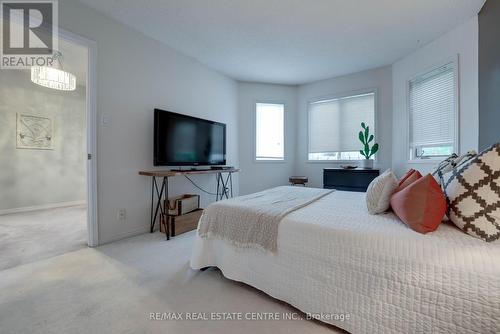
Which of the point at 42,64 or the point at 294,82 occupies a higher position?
the point at 294,82

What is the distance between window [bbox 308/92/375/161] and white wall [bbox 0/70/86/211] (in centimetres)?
486

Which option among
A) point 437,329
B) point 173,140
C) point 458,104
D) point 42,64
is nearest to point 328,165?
point 458,104

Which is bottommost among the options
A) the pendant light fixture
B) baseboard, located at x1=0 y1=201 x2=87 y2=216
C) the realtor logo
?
baseboard, located at x1=0 y1=201 x2=87 y2=216

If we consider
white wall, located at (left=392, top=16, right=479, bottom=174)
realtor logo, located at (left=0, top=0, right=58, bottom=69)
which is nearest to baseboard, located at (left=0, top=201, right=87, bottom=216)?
realtor logo, located at (left=0, top=0, right=58, bottom=69)

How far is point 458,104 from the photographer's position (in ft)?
8.14

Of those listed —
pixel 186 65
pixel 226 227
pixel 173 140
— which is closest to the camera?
pixel 226 227

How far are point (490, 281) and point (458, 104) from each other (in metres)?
2.52

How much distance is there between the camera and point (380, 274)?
0.99 meters

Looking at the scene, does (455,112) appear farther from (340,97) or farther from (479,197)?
(479,197)

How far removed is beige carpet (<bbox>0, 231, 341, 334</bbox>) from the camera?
3.87 ft

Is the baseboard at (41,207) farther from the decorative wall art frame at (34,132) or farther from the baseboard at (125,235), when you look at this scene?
the baseboard at (125,235)

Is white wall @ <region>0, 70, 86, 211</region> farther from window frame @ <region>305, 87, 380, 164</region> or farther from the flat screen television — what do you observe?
window frame @ <region>305, 87, 380, 164</region>

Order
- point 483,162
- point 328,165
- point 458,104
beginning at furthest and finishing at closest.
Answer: point 328,165, point 458,104, point 483,162

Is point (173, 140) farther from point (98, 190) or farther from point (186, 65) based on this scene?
point (186, 65)
